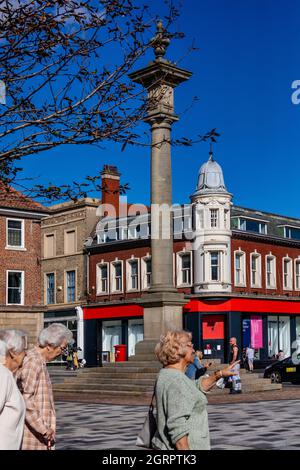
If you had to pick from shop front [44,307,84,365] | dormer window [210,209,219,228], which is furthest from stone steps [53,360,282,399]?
shop front [44,307,84,365]

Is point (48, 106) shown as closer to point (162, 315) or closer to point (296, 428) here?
point (296, 428)

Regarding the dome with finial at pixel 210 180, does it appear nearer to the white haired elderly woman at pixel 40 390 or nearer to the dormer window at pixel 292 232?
the dormer window at pixel 292 232

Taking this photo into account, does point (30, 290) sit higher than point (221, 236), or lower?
lower

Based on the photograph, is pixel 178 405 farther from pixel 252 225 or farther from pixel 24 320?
pixel 252 225

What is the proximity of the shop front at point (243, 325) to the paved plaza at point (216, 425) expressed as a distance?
999 inches

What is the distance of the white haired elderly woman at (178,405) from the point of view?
18.1 ft

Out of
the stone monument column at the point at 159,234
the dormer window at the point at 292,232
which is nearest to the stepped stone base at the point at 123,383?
the stone monument column at the point at 159,234

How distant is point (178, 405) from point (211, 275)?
41.6m

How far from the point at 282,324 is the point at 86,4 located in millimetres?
44606

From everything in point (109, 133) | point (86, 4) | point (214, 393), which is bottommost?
point (214, 393)

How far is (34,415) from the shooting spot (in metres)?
6.46

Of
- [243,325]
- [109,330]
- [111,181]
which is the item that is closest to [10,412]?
[243,325]
